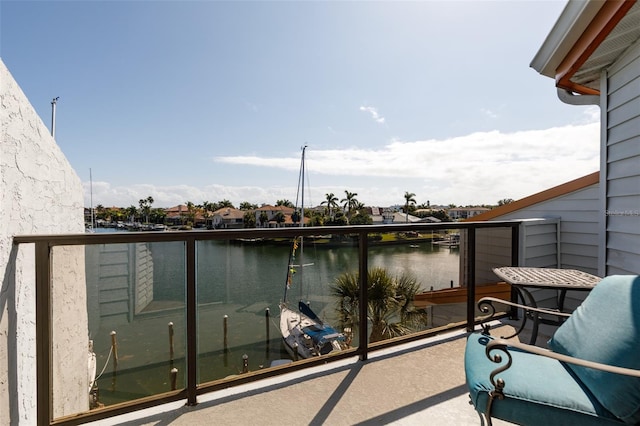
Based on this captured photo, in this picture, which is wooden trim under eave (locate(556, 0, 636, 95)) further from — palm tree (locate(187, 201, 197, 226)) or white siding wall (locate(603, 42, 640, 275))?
palm tree (locate(187, 201, 197, 226))

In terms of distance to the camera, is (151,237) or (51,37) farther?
(51,37)

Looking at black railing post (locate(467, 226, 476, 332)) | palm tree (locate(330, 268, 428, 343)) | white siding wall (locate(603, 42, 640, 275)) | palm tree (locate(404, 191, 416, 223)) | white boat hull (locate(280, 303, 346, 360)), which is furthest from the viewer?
palm tree (locate(404, 191, 416, 223))

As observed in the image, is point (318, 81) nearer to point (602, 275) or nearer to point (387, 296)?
point (387, 296)

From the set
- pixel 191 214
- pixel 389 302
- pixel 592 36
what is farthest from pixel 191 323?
pixel 191 214

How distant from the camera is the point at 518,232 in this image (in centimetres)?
321

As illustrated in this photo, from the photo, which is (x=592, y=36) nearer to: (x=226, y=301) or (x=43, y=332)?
(x=226, y=301)

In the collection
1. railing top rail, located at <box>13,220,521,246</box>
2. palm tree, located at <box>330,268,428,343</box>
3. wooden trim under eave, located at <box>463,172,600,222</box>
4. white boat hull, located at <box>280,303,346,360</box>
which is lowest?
white boat hull, located at <box>280,303,346,360</box>

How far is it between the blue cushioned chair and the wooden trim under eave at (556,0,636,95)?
4.96ft

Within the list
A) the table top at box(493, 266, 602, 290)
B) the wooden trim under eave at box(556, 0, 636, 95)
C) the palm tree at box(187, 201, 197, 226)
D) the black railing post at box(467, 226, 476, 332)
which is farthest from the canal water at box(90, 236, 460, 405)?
the palm tree at box(187, 201, 197, 226)

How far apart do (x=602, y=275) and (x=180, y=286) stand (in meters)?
3.44

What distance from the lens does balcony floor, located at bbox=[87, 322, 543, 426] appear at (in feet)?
5.26

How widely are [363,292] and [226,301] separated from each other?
127 centimetres

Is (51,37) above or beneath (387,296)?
above

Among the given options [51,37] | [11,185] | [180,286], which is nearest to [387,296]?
[180,286]
